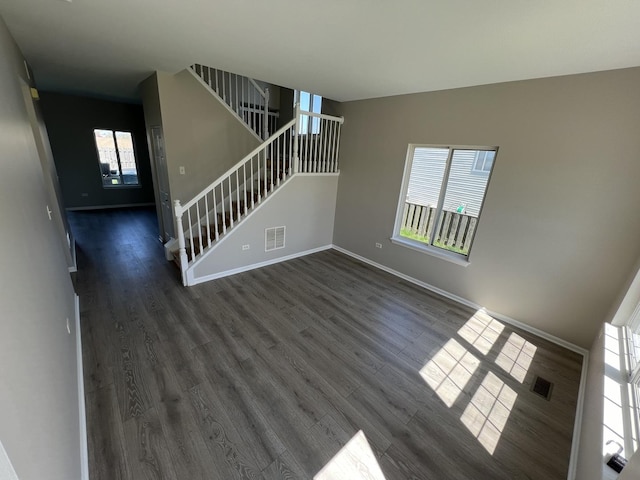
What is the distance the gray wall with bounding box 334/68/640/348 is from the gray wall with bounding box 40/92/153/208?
24.5 feet

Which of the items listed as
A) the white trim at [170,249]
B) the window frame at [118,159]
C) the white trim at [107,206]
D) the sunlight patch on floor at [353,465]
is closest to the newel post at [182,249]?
the white trim at [170,249]

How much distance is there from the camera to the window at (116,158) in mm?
7066

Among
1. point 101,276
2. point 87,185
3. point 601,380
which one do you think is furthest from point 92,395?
point 87,185

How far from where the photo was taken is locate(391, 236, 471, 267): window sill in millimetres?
3498

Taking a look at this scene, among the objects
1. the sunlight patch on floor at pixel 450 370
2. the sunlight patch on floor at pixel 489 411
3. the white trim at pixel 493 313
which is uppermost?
the white trim at pixel 493 313

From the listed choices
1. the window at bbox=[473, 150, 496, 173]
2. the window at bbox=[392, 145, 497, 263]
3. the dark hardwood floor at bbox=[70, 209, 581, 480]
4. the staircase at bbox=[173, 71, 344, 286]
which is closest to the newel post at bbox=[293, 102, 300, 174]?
the staircase at bbox=[173, 71, 344, 286]

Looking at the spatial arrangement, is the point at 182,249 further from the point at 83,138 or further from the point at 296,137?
the point at 83,138

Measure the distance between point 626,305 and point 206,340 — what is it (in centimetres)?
387

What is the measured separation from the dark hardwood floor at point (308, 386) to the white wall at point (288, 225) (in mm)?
449

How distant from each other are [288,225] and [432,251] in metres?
2.36

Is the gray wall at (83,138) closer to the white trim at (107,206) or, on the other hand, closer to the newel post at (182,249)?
the white trim at (107,206)

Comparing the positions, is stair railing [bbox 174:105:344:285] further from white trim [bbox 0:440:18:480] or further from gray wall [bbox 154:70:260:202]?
white trim [bbox 0:440:18:480]

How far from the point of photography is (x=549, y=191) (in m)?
2.71

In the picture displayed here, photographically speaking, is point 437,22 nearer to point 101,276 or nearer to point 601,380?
point 601,380
